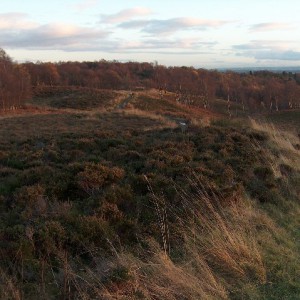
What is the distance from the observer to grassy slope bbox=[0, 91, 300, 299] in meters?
3.94

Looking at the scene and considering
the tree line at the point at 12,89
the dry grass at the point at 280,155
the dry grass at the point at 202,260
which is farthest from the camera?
the tree line at the point at 12,89

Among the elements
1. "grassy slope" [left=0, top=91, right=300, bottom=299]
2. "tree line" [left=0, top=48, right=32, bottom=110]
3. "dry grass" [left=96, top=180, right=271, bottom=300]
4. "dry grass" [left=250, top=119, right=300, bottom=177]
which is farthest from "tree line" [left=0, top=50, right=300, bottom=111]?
"dry grass" [left=96, top=180, right=271, bottom=300]

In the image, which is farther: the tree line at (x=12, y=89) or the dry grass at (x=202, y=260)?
the tree line at (x=12, y=89)

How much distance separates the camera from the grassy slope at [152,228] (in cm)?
394

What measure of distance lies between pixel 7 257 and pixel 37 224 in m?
0.84

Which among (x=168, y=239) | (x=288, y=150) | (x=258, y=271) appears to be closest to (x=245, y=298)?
(x=258, y=271)

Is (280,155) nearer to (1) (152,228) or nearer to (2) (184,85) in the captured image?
(1) (152,228)

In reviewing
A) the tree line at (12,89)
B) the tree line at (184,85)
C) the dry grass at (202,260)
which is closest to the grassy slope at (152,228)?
the dry grass at (202,260)

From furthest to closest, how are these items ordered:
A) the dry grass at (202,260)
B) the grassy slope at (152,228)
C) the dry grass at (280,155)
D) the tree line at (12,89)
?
the tree line at (12,89), the dry grass at (280,155), the grassy slope at (152,228), the dry grass at (202,260)

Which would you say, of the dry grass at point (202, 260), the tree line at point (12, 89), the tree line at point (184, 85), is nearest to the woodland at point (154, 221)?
the dry grass at point (202, 260)

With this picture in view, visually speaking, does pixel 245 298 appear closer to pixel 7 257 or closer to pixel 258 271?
pixel 258 271

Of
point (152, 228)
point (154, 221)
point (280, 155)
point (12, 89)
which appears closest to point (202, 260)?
point (152, 228)

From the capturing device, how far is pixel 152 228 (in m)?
5.42

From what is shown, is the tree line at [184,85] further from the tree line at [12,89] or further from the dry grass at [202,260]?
the dry grass at [202,260]
